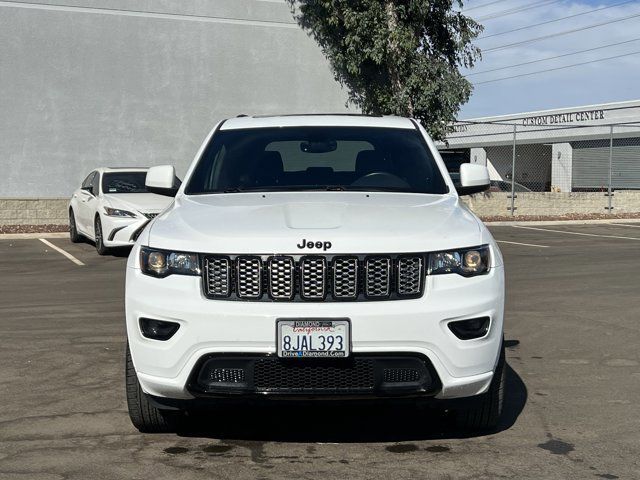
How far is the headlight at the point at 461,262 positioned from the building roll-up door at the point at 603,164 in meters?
33.6

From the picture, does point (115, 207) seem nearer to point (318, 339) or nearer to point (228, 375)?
point (228, 375)

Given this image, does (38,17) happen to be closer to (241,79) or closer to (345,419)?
(241,79)

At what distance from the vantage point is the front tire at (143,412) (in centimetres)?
501

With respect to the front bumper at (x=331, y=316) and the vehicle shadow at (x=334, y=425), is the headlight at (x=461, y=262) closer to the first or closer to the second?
the front bumper at (x=331, y=316)

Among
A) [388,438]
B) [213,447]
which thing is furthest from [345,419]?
[213,447]

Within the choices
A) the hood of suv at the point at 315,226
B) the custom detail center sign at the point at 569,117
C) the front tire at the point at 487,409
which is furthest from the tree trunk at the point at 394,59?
→ the custom detail center sign at the point at 569,117

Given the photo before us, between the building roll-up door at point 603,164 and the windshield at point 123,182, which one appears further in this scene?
the building roll-up door at point 603,164

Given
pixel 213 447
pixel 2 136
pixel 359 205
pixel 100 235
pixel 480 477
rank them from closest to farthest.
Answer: pixel 480 477
pixel 213 447
pixel 359 205
pixel 100 235
pixel 2 136

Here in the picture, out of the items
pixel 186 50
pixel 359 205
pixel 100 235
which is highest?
pixel 186 50

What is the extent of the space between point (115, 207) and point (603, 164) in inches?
1239

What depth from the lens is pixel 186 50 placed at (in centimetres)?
2400

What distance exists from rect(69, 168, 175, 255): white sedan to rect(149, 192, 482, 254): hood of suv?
29.3 feet

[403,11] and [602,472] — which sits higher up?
[403,11]

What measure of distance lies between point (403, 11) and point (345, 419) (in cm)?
1983
